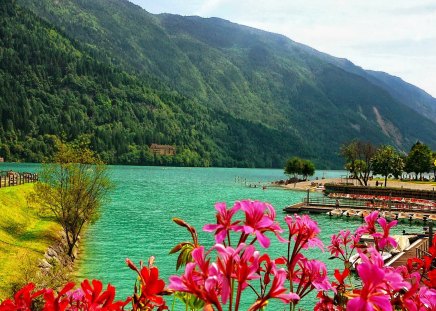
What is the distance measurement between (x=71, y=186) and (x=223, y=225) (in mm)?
37693

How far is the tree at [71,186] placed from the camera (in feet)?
126

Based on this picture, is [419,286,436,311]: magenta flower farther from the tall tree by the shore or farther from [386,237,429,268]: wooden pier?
the tall tree by the shore

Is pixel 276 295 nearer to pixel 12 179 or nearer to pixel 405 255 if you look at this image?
pixel 405 255

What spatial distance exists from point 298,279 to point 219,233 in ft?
3.87

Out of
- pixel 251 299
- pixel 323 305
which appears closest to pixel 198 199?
pixel 251 299

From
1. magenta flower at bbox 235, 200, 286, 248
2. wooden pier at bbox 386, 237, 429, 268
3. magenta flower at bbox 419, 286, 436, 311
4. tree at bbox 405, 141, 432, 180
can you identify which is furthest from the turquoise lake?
tree at bbox 405, 141, 432, 180

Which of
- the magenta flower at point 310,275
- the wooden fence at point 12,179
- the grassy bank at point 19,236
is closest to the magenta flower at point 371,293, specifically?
the magenta flower at point 310,275

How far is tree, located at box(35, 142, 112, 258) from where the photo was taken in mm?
38500

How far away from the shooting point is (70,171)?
38469mm

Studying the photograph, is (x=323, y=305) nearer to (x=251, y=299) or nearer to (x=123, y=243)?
(x=251, y=299)

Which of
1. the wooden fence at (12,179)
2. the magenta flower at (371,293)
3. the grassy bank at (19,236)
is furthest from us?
the wooden fence at (12,179)

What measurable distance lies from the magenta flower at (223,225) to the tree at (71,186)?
36872mm

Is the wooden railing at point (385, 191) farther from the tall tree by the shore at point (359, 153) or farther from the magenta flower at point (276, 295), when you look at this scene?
the magenta flower at point (276, 295)

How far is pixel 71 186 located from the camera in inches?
1521
